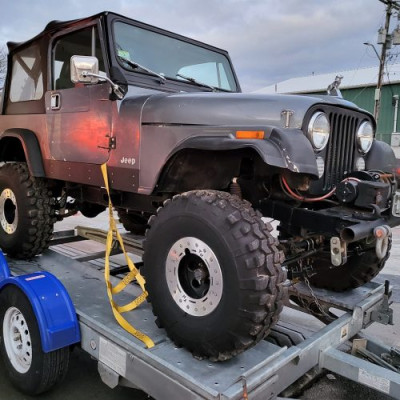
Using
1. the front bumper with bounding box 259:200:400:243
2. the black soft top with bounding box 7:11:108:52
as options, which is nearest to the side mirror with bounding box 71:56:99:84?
the black soft top with bounding box 7:11:108:52

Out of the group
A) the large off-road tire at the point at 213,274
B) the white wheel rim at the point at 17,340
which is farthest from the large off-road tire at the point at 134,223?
the large off-road tire at the point at 213,274

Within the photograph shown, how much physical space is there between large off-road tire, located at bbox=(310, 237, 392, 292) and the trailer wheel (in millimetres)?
2060

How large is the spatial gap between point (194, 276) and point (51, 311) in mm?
948

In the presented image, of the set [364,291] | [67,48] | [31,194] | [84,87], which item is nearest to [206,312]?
[364,291]

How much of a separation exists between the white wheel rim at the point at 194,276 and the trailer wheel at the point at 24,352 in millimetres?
933

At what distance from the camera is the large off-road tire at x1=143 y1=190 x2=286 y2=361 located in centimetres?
213

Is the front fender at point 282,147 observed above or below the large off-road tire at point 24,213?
above

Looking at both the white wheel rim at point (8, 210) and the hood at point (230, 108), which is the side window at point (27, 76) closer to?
the white wheel rim at point (8, 210)

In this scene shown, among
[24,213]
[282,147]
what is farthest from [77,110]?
[282,147]

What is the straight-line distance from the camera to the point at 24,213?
13.1ft

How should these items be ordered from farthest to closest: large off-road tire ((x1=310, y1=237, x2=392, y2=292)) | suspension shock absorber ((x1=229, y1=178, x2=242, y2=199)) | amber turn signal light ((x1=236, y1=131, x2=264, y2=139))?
large off-road tire ((x1=310, y1=237, x2=392, y2=292))
suspension shock absorber ((x1=229, y1=178, x2=242, y2=199))
amber turn signal light ((x1=236, y1=131, x2=264, y2=139))

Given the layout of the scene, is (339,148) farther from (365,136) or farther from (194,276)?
(194,276)

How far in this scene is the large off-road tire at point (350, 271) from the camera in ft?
11.0

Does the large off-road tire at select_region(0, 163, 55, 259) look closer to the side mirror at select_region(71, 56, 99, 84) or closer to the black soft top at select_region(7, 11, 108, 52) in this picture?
the black soft top at select_region(7, 11, 108, 52)
